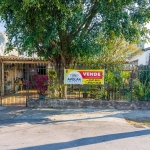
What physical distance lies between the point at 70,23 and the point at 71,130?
439 centimetres

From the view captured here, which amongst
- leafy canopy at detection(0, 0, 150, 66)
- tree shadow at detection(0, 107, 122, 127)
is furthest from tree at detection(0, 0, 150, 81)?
tree shadow at detection(0, 107, 122, 127)

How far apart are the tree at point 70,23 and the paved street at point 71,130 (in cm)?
273

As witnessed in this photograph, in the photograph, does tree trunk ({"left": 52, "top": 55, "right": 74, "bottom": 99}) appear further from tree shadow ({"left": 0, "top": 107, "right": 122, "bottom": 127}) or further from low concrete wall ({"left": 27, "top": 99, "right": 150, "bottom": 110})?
tree shadow ({"left": 0, "top": 107, "right": 122, "bottom": 127})

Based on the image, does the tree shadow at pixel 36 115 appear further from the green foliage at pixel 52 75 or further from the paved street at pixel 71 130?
the green foliage at pixel 52 75

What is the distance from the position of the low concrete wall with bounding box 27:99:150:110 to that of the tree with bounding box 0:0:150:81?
164 cm

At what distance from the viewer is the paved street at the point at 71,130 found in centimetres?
491

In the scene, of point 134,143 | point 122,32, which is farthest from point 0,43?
point 134,143

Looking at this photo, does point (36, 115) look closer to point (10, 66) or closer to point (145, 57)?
Result: point (10, 66)

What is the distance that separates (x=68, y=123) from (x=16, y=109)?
3187mm

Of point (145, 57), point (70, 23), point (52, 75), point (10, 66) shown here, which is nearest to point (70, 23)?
point (70, 23)

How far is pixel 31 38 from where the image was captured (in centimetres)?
777

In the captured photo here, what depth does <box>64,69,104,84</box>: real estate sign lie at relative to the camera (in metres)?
9.27

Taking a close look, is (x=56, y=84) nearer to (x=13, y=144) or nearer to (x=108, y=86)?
(x=108, y=86)

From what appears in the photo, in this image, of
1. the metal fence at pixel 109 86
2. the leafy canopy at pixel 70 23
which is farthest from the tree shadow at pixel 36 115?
the leafy canopy at pixel 70 23
